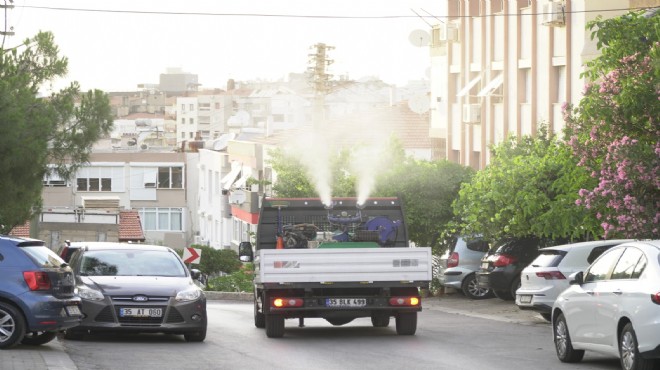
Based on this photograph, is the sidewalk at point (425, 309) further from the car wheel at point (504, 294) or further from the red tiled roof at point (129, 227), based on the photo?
the red tiled roof at point (129, 227)

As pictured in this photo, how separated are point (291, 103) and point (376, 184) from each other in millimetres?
131237

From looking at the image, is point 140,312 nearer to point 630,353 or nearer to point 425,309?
point 630,353

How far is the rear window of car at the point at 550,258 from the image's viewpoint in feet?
79.2

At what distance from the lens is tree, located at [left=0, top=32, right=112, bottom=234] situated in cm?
2644

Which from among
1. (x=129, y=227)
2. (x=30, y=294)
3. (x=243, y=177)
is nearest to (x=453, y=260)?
(x=30, y=294)

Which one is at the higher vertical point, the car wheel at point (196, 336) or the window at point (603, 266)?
the window at point (603, 266)

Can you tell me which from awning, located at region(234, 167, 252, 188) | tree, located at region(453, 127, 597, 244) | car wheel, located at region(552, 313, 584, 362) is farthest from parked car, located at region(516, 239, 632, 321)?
awning, located at region(234, 167, 252, 188)

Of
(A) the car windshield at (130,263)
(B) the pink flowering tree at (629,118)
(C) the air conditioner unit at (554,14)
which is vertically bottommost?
(A) the car windshield at (130,263)

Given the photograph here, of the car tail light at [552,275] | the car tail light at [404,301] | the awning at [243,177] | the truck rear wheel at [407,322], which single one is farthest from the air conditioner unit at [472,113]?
the car tail light at [404,301]

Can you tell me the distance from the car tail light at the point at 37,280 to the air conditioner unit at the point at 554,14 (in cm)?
2615

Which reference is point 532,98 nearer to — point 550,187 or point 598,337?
point 550,187

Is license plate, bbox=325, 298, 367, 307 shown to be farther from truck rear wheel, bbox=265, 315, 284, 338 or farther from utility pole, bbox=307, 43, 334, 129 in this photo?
utility pole, bbox=307, 43, 334, 129

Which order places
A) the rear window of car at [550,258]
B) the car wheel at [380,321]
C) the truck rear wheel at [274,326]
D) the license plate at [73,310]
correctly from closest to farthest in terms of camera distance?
the license plate at [73,310], the truck rear wheel at [274,326], the rear window of car at [550,258], the car wheel at [380,321]

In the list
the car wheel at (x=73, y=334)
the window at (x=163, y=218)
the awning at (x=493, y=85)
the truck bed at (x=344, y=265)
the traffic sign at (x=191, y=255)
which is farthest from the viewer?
the window at (x=163, y=218)
